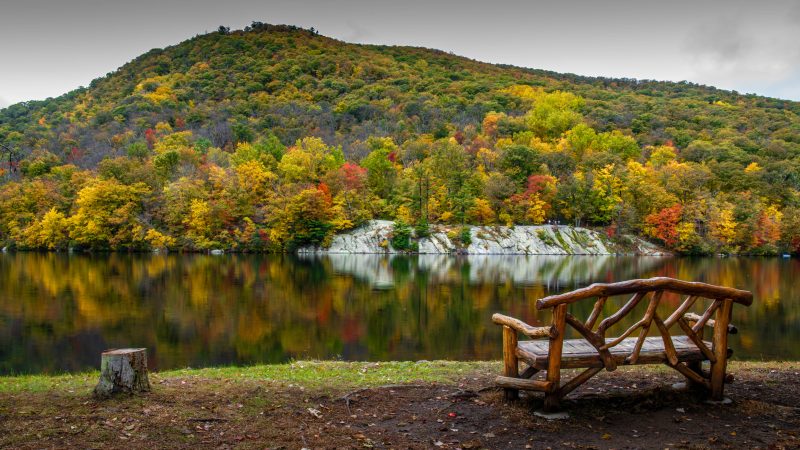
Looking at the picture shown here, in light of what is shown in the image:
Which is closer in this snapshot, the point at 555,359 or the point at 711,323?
the point at 555,359

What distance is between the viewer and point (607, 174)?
7981cm

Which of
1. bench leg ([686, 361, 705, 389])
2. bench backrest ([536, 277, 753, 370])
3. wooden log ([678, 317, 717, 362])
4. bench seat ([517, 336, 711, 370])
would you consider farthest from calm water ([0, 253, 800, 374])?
bench backrest ([536, 277, 753, 370])

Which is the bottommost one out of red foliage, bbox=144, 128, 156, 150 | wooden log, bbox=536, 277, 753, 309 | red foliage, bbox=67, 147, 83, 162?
wooden log, bbox=536, 277, 753, 309

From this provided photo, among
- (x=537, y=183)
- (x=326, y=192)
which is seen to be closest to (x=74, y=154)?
(x=326, y=192)

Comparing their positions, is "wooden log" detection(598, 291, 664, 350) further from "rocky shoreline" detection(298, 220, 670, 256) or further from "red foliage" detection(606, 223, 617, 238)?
"red foliage" detection(606, 223, 617, 238)

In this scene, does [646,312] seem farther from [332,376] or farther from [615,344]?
[332,376]

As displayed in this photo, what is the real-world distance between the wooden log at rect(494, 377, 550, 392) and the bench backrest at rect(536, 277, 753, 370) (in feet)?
2.56

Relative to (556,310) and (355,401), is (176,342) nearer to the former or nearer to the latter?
(355,401)

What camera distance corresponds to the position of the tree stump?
7.30 metres

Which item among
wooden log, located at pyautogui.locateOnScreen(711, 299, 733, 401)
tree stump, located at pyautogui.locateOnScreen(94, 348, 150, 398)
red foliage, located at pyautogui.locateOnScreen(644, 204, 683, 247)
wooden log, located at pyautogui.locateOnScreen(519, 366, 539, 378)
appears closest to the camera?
tree stump, located at pyautogui.locateOnScreen(94, 348, 150, 398)

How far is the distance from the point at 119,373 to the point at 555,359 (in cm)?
586

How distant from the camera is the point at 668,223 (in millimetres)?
75188

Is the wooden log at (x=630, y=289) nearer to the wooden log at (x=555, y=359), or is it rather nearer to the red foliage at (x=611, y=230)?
the wooden log at (x=555, y=359)

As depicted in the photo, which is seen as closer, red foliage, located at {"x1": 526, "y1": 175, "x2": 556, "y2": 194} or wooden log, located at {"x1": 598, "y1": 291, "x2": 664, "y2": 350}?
wooden log, located at {"x1": 598, "y1": 291, "x2": 664, "y2": 350}
